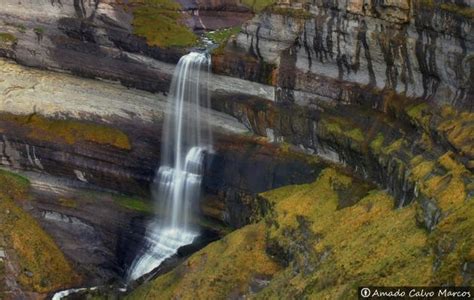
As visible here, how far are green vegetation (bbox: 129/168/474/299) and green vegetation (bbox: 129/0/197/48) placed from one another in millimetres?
10125

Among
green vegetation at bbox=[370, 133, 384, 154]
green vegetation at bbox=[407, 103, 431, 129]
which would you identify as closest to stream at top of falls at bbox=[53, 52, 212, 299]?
green vegetation at bbox=[370, 133, 384, 154]

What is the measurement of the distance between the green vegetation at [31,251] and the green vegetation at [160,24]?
454 inches

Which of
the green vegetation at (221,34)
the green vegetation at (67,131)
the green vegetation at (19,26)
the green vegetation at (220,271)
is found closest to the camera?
the green vegetation at (220,271)

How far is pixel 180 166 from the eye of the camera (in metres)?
34.4

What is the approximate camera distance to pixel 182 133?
3450 centimetres

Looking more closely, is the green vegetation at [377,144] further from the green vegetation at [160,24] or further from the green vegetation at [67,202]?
the green vegetation at [67,202]

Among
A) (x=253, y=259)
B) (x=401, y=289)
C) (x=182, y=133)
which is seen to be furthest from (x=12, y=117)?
(x=401, y=289)

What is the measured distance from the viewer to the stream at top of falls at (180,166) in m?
33.1

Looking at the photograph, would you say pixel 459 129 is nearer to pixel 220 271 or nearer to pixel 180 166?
pixel 220 271

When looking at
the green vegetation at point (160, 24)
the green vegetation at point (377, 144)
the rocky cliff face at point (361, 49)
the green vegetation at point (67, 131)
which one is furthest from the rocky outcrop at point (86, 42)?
the green vegetation at point (377, 144)

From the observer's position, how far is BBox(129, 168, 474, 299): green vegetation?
18.1 metres

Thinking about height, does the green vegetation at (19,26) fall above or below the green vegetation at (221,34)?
below

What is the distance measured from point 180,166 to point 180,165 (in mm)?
53

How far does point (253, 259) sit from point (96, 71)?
15.0m
